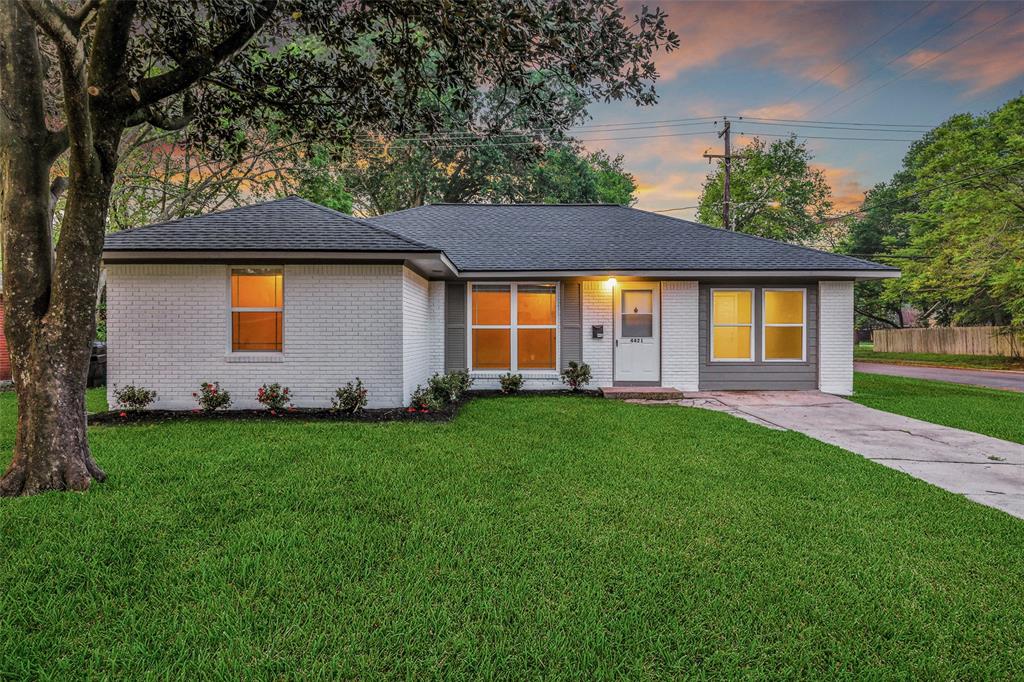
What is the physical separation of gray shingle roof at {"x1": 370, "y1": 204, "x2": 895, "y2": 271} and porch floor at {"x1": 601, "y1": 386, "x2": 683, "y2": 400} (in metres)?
2.58

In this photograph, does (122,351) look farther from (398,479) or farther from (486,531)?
(486,531)

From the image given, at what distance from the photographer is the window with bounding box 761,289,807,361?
1038cm

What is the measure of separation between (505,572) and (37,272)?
4.59 m

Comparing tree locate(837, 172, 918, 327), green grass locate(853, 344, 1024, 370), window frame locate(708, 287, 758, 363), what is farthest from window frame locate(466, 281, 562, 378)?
tree locate(837, 172, 918, 327)

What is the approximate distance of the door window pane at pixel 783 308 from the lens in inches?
409

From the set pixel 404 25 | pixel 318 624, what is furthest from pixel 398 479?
pixel 404 25

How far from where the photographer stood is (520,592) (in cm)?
247

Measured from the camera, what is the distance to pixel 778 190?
28.4 meters

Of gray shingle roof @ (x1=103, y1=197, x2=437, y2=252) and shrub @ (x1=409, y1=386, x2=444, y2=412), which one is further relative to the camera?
shrub @ (x1=409, y1=386, x2=444, y2=412)

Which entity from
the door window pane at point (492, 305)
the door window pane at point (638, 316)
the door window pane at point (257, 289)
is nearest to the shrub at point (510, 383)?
the door window pane at point (492, 305)

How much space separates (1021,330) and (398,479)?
1053 inches

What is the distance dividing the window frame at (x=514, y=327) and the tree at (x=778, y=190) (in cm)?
2275

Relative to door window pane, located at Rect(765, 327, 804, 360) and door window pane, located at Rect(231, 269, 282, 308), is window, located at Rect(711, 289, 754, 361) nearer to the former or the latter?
door window pane, located at Rect(765, 327, 804, 360)

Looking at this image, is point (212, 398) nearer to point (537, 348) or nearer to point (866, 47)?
point (537, 348)
